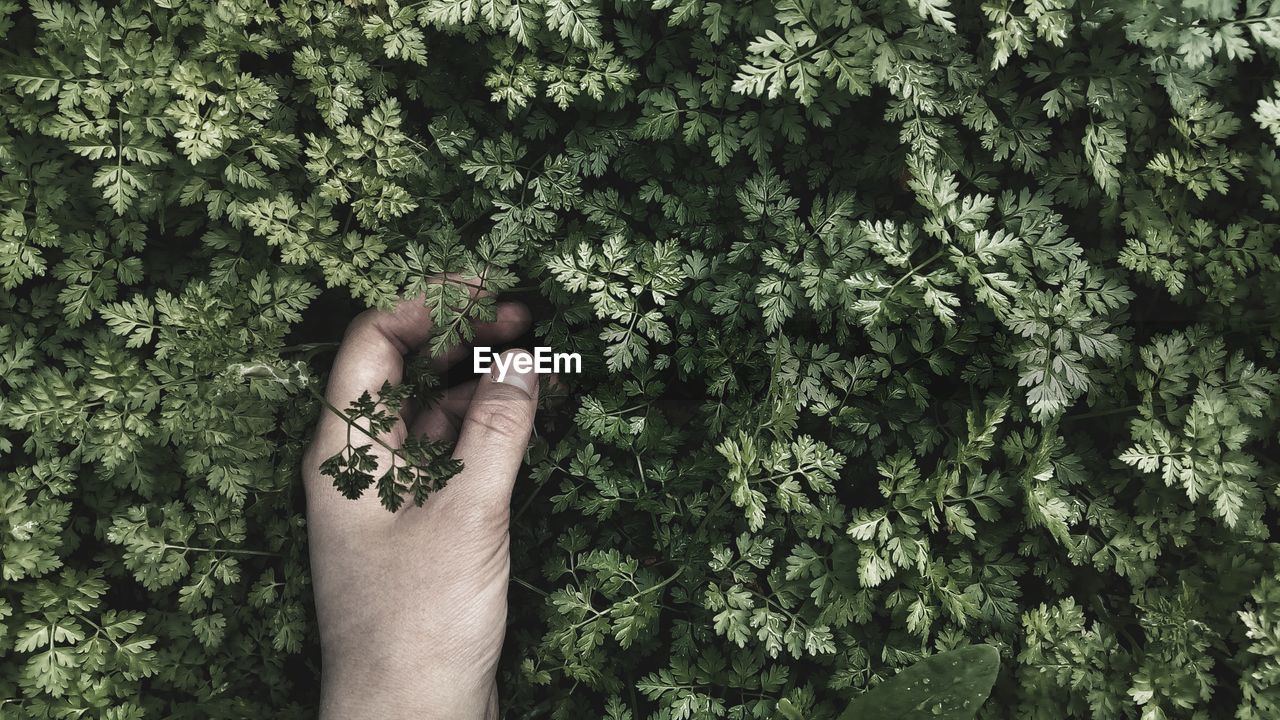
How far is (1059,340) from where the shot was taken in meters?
2.44

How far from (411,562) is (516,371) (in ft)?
2.57

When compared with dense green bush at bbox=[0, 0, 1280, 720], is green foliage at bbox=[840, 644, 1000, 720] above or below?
below

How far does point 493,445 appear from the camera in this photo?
2.62m

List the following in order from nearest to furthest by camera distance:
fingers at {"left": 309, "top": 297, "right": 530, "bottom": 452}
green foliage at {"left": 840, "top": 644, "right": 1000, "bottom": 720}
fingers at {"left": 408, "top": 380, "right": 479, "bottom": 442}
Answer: green foliage at {"left": 840, "top": 644, "right": 1000, "bottom": 720} → fingers at {"left": 309, "top": 297, "right": 530, "bottom": 452} → fingers at {"left": 408, "top": 380, "right": 479, "bottom": 442}

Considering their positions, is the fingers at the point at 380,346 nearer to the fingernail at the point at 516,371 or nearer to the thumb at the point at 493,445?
the fingernail at the point at 516,371

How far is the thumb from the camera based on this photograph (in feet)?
8.52

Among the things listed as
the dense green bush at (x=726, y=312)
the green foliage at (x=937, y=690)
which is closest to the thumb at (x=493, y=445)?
the dense green bush at (x=726, y=312)

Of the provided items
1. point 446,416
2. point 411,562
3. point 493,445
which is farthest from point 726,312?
point 411,562

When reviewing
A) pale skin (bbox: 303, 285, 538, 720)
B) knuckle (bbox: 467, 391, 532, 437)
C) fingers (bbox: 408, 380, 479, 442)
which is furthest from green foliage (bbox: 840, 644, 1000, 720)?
fingers (bbox: 408, 380, 479, 442)

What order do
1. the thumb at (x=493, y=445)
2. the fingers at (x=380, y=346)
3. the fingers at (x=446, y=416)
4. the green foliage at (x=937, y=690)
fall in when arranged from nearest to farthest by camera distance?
1. the green foliage at (x=937, y=690)
2. the thumb at (x=493, y=445)
3. the fingers at (x=380, y=346)
4. the fingers at (x=446, y=416)

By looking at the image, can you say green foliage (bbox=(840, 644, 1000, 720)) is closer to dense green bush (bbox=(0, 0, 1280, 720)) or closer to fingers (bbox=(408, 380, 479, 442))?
dense green bush (bbox=(0, 0, 1280, 720))

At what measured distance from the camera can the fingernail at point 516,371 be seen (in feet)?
9.11

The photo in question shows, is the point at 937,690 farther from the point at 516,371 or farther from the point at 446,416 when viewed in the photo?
the point at 446,416

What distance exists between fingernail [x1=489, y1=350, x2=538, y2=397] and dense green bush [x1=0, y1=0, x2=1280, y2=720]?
0.67 feet
